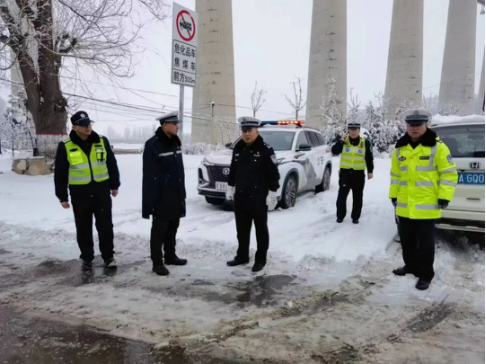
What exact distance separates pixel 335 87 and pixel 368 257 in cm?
2777

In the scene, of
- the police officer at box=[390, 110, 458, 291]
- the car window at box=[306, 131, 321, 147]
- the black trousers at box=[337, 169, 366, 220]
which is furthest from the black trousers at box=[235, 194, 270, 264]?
the car window at box=[306, 131, 321, 147]

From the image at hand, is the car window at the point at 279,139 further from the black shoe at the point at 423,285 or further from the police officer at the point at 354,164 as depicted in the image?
the black shoe at the point at 423,285

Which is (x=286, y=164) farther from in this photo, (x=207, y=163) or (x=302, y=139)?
(x=207, y=163)

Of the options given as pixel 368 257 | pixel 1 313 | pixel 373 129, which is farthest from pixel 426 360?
pixel 373 129

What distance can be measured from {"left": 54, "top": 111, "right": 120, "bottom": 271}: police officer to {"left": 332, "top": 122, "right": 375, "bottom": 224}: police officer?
13.1ft

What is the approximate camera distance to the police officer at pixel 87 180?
15.5 ft

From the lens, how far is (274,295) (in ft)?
13.4

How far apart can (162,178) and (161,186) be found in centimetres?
10

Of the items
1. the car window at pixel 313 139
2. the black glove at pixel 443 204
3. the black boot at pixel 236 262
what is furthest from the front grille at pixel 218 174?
the black glove at pixel 443 204

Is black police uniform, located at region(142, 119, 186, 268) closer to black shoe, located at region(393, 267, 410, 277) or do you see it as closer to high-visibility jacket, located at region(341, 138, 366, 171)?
black shoe, located at region(393, 267, 410, 277)

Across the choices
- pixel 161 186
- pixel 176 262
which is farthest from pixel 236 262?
pixel 161 186

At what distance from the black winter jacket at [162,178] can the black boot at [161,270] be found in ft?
1.95

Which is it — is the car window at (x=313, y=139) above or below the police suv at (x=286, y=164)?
above

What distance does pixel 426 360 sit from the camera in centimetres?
285
